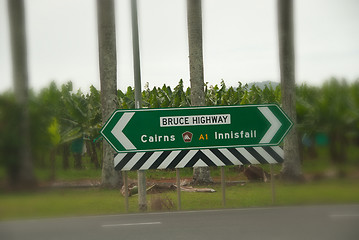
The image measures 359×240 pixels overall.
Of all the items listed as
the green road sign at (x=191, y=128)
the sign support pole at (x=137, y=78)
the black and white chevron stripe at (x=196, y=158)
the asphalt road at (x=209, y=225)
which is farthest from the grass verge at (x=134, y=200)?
the green road sign at (x=191, y=128)

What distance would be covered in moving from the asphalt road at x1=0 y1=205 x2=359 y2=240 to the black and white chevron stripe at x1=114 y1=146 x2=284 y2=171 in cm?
133

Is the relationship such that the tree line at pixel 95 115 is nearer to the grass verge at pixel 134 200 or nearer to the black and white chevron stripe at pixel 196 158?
the grass verge at pixel 134 200

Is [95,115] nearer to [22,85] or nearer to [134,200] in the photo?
[134,200]

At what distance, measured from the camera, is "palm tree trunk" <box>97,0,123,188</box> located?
51.7ft

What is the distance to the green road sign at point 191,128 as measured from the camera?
10.9 metres

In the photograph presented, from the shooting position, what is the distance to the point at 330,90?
1518 centimetres

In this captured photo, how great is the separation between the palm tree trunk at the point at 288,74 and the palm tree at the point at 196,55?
265 cm

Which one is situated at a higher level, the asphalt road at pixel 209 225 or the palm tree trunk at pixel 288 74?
the palm tree trunk at pixel 288 74

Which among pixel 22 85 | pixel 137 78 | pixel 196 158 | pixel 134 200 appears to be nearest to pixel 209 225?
pixel 196 158

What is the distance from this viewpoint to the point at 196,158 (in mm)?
11125

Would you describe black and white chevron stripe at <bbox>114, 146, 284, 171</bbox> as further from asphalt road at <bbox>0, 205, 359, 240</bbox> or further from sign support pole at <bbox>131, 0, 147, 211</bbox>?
asphalt road at <bbox>0, 205, 359, 240</bbox>

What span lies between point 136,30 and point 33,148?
3.92 m

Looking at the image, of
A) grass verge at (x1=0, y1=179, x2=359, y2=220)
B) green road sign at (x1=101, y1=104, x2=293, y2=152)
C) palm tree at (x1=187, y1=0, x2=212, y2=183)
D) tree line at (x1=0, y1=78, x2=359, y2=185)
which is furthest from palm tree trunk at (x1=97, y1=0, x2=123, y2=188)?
green road sign at (x1=101, y1=104, x2=293, y2=152)

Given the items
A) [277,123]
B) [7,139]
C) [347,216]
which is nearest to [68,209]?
[7,139]
